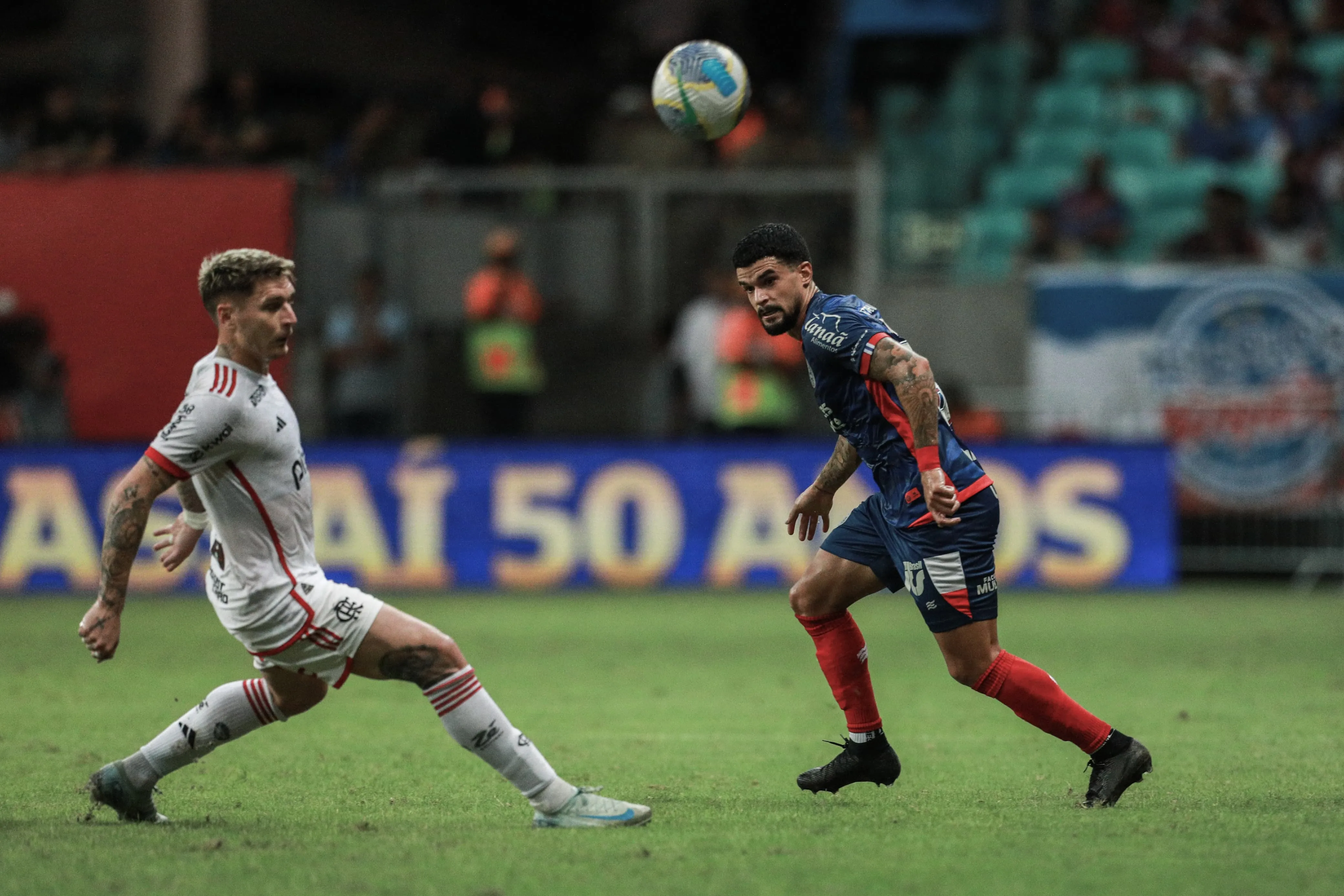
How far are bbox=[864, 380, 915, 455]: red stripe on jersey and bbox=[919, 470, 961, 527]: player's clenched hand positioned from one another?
238mm

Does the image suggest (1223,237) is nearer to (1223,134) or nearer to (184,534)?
(1223,134)

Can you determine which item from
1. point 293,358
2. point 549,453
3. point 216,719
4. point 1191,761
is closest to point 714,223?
point 549,453

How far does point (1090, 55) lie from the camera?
22938 mm

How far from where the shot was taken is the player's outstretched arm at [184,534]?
21.0 feet

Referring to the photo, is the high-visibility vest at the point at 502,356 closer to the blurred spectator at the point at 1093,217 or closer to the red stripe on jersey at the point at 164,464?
the blurred spectator at the point at 1093,217

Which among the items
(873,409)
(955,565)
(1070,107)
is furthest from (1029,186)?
(955,565)

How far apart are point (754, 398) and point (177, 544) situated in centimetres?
1055

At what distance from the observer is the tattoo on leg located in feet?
20.1

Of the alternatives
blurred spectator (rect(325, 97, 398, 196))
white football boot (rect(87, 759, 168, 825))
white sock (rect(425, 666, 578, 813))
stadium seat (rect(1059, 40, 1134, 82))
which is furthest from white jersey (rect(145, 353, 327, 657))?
stadium seat (rect(1059, 40, 1134, 82))

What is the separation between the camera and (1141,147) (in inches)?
828

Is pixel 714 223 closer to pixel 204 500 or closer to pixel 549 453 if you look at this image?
pixel 549 453

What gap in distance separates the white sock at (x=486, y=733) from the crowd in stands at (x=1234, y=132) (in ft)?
42.4

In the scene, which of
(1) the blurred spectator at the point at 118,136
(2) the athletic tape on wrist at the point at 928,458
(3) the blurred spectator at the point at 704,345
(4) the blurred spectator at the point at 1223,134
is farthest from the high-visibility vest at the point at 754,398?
(2) the athletic tape on wrist at the point at 928,458

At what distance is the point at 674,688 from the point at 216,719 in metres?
4.33
